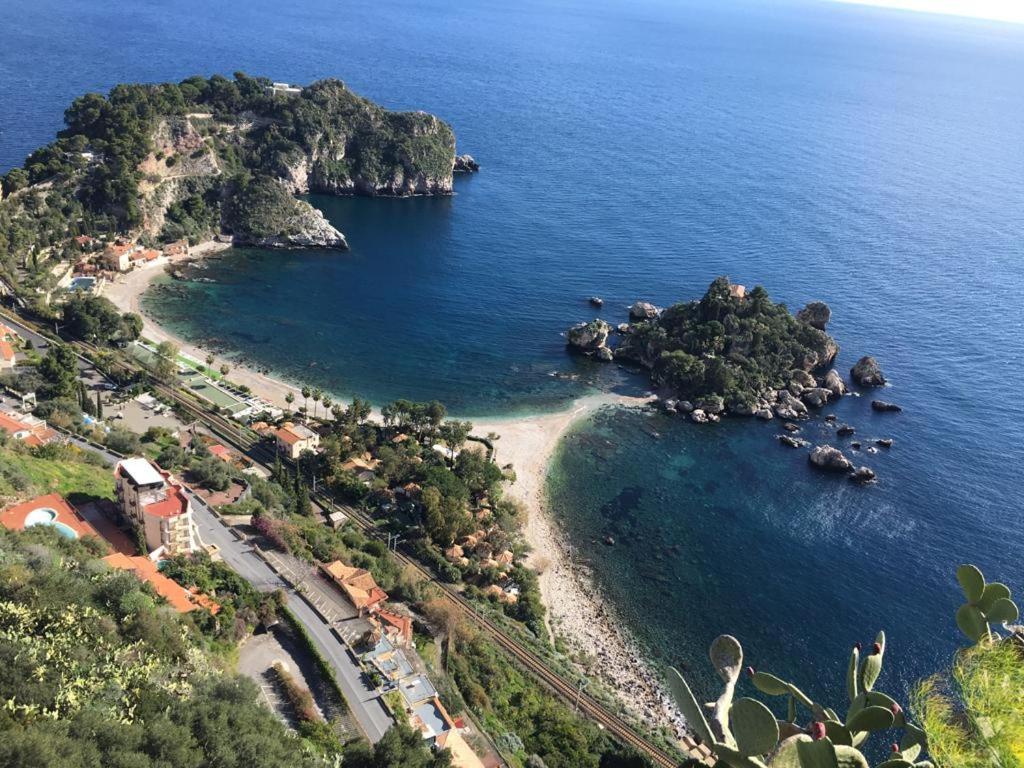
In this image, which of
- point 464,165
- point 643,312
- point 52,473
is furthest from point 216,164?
point 52,473

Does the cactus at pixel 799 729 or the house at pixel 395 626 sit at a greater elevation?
the cactus at pixel 799 729

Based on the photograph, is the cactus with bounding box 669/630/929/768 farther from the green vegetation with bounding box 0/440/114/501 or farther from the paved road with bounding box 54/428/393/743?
the green vegetation with bounding box 0/440/114/501

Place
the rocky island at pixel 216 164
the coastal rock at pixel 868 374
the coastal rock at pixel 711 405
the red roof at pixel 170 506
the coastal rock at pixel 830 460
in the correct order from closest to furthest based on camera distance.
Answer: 1. the red roof at pixel 170 506
2. the coastal rock at pixel 830 460
3. the coastal rock at pixel 711 405
4. the coastal rock at pixel 868 374
5. the rocky island at pixel 216 164

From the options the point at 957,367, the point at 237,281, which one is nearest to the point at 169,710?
the point at 237,281

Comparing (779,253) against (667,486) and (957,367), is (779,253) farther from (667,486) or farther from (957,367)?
(667,486)

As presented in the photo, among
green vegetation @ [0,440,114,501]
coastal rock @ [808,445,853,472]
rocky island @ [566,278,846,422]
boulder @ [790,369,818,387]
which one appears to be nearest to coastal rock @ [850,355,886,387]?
rocky island @ [566,278,846,422]

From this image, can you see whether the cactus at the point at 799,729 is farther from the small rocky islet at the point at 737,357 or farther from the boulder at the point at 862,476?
the small rocky islet at the point at 737,357

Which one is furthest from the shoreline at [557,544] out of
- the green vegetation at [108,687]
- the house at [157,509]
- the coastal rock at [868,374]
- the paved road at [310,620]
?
the coastal rock at [868,374]
